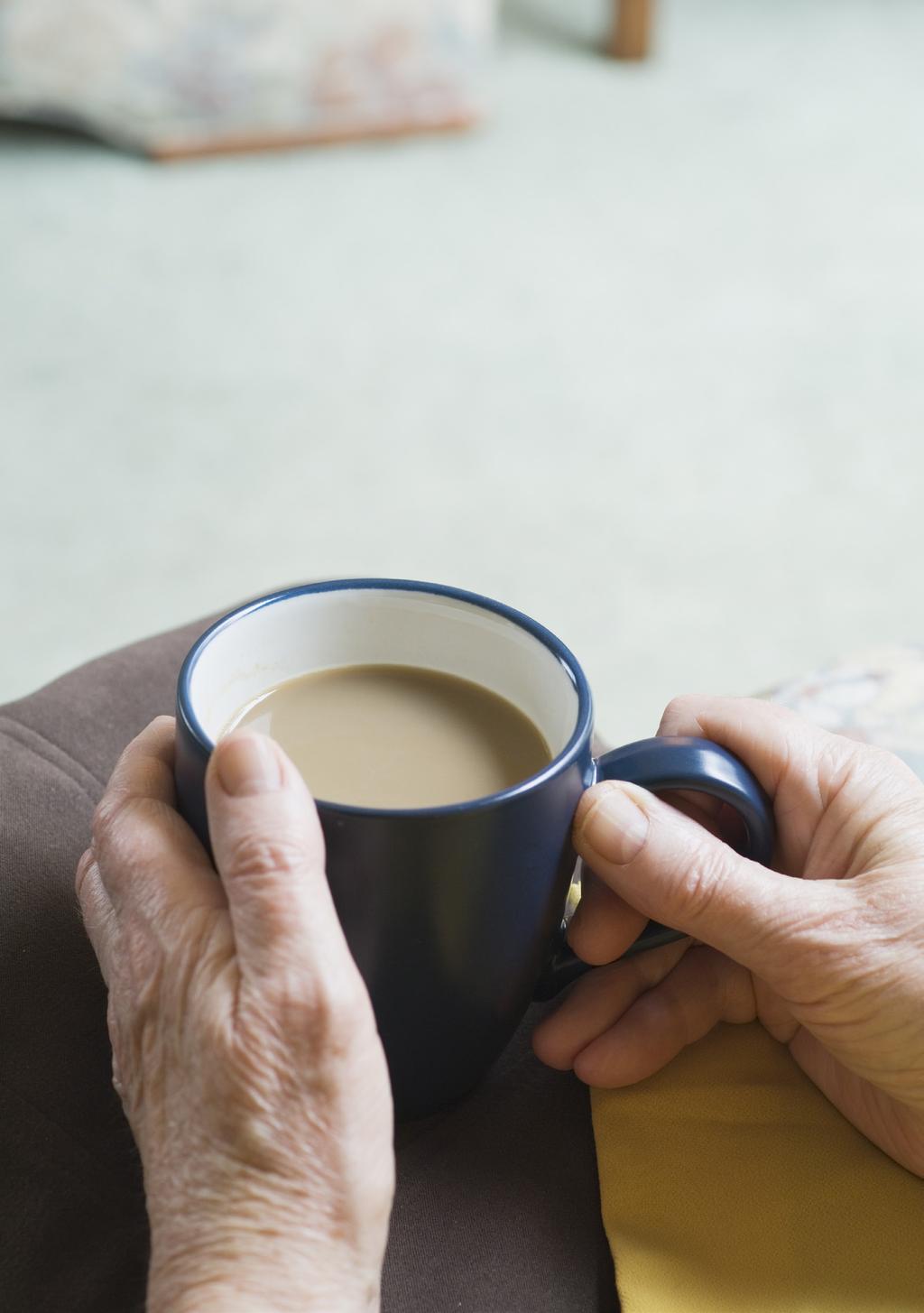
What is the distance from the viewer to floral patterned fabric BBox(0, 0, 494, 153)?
2.89m

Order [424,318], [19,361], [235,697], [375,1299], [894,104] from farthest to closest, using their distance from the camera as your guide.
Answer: [894,104] → [424,318] → [19,361] → [235,697] → [375,1299]

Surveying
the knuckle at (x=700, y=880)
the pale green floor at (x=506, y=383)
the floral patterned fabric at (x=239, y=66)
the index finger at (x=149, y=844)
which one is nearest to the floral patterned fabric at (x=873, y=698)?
the knuckle at (x=700, y=880)

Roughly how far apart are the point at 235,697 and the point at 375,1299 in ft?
0.92

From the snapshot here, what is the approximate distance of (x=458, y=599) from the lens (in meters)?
0.69

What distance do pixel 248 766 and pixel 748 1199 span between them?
12.9 inches

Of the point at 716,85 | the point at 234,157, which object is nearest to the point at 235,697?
the point at 234,157

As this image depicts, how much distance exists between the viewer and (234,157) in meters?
3.15

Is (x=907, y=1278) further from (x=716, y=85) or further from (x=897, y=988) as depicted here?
(x=716, y=85)

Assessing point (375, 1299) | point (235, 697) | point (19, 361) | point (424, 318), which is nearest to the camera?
point (375, 1299)

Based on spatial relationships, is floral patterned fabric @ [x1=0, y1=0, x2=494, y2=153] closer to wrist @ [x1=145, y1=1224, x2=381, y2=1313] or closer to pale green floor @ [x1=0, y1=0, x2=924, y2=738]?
pale green floor @ [x1=0, y1=0, x2=924, y2=738]

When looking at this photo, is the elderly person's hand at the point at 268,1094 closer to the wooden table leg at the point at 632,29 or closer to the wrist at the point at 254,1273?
the wrist at the point at 254,1273

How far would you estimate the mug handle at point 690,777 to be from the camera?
0.64m

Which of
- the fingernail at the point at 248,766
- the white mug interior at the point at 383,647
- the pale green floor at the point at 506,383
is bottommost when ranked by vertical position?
the pale green floor at the point at 506,383

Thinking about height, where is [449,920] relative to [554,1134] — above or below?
above
